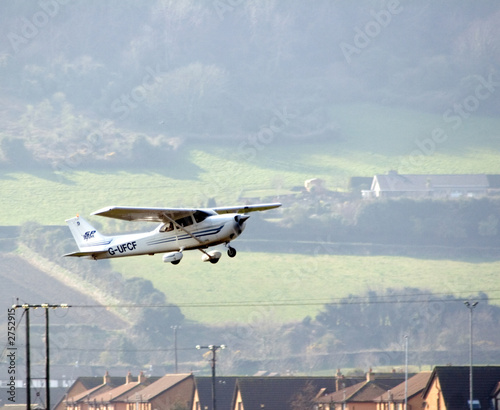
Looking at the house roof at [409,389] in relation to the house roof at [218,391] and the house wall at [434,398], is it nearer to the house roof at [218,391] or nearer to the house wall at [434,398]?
the house wall at [434,398]

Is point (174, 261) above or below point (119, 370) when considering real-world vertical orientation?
above

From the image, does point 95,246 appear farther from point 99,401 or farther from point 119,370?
point 119,370

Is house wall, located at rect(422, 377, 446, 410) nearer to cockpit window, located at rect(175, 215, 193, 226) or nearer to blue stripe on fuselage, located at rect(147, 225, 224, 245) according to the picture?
blue stripe on fuselage, located at rect(147, 225, 224, 245)

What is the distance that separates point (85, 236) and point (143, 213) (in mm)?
7888

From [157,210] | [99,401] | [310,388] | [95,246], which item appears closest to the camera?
[157,210]

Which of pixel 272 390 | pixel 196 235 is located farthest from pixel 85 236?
pixel 272 390

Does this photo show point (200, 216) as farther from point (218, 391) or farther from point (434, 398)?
point (218, 391)

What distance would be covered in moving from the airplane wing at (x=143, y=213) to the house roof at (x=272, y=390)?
1907 inches

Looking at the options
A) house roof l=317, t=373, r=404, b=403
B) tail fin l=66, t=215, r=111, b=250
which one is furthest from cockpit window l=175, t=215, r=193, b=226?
house roof l=317, t=373, r=404, b=403

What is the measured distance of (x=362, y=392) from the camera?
88.6m

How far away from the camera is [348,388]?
306 ft

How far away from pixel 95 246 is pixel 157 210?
6.94m

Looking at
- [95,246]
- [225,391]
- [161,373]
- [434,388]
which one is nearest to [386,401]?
[434,388]

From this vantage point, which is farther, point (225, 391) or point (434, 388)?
point (225, 391)
